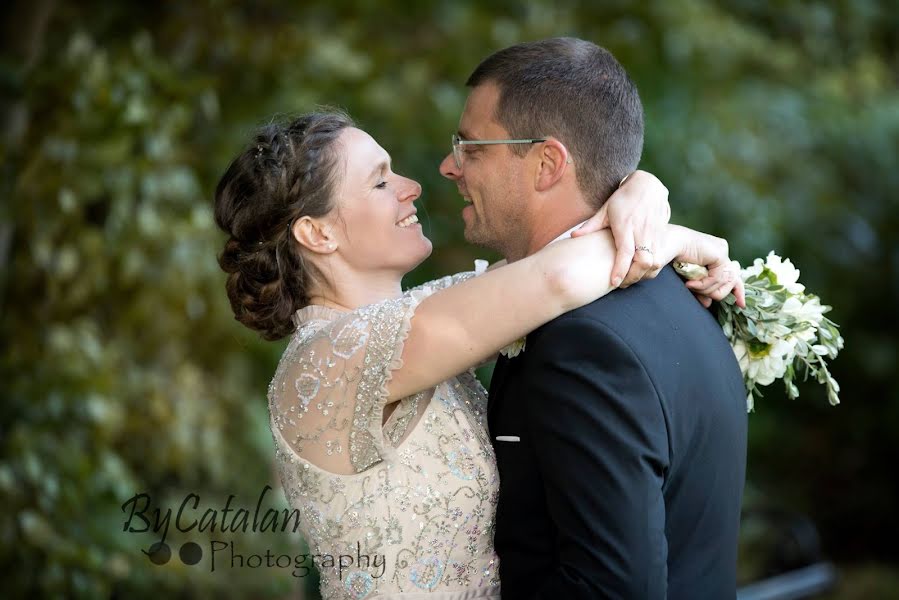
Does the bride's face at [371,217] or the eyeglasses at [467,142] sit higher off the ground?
the eyeglasses at [467,142]

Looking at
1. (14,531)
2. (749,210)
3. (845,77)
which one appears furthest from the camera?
(845,77)

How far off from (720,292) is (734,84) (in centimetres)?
620

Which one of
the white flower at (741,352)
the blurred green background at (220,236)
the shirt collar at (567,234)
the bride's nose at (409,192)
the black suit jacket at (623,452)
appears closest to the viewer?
the black suit jacket at (623,452)

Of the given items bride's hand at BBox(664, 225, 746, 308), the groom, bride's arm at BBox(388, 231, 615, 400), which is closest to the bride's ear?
the groom

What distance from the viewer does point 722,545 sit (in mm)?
2293

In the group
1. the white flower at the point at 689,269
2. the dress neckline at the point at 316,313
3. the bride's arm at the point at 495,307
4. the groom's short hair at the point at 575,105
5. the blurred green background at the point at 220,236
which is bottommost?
the blurred green background at the point at 220,236

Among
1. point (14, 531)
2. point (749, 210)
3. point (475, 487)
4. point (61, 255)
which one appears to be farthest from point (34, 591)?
point (749, 210)

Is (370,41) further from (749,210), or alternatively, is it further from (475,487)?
(475,487)

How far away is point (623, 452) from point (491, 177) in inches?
31.4

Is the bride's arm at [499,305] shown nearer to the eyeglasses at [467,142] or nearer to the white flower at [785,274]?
the eyeglasses at [467,142]

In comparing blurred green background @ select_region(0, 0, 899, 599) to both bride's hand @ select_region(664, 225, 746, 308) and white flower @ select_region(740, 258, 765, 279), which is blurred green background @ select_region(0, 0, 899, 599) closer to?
bride's hand @ select_region(664, 225, 746, 308)

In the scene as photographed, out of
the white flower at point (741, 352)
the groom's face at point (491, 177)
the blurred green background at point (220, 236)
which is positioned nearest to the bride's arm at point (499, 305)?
the groom's face at point (491, 177)

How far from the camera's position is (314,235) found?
102 inches

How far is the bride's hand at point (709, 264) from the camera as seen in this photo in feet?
7.63
